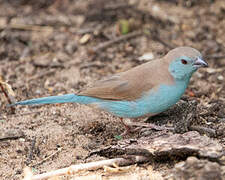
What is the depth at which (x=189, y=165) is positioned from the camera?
3.22 meters

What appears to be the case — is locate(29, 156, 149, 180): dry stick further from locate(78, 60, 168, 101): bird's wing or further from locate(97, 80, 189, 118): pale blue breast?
locate(78, 60, 168, 101): bird's wing

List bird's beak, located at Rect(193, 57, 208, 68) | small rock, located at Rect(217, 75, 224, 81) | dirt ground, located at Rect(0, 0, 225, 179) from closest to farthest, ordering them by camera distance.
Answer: bird's beak, located at Rect(193, 57, 208, 68) < dirt ground, located at Rect(0, 0, 225, 179) < small rock, located at Rect(217, 75, 224, 81)

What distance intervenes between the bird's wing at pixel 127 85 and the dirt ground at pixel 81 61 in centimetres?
41

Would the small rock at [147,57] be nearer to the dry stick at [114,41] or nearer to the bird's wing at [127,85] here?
the dry stick at [114,41]

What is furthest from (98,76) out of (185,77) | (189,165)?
(189,165)

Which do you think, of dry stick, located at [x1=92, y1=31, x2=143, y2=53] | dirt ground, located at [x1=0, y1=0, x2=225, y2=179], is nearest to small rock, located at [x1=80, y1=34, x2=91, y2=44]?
dirt ground, located at [x1=0, y1=0, x2=225, y2=179]

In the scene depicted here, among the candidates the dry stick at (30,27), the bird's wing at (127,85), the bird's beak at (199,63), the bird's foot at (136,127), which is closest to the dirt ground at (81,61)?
the dry stick at (30,27)

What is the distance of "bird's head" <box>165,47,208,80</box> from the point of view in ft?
14.6

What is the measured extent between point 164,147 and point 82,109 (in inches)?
75.7

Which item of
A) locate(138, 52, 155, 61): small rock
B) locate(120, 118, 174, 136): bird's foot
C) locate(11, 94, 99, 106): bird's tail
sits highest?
locate(11, 94, 99, 106): bird's tail

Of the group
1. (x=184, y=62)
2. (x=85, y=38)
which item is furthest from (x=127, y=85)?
(x=85, y=38)

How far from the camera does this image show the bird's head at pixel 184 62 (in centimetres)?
445

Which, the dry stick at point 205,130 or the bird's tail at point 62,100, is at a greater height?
the bird's tail at point 62,100

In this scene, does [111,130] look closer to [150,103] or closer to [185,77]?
[150,103]
